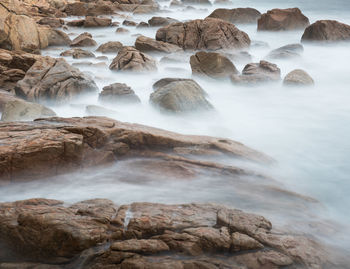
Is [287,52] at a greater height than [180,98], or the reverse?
[287,52]

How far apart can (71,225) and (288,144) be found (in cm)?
485

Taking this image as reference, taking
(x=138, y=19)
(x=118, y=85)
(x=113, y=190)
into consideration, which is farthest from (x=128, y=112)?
(x=138, y=19)

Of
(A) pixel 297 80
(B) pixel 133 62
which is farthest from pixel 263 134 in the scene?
Result: (B) pixel 133 62

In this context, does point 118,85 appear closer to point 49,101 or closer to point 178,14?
point 49,101

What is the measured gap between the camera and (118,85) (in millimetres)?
8258

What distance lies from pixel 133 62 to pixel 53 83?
369cm

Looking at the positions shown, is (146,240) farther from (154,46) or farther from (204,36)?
(204,36)

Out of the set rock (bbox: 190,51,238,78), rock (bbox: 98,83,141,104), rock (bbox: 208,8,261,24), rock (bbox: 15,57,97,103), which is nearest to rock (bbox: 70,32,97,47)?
rock (bbox: 190,51,238,78)

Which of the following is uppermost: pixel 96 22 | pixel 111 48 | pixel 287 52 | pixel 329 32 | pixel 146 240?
pixel 96 22

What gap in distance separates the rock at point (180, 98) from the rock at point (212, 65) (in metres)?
3.03

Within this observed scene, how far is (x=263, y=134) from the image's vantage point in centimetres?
688

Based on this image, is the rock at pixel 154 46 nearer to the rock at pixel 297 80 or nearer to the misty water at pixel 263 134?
the misty water at pixel 263 134

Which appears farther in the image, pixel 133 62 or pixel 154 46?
pixel 154 46

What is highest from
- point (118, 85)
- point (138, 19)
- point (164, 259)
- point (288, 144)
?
point (138, 19)
